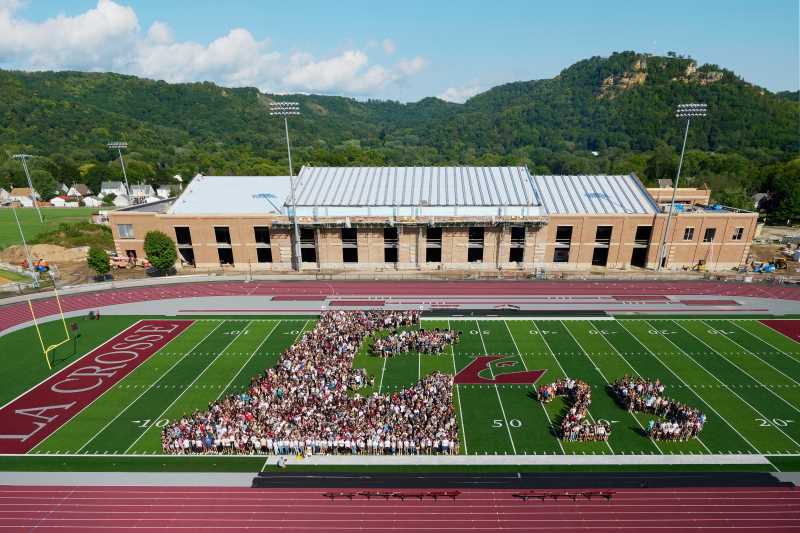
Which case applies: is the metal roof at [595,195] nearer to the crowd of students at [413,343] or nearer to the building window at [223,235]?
the crowd of students at [413,343]

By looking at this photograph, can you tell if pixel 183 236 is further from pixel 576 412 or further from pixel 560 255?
pixel 576 412

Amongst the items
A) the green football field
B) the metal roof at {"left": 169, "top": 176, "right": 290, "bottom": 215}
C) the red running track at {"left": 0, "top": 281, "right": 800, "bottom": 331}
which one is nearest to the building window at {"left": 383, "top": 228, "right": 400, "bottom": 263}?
the red running track at {"left": 0, "top": 281, "right": 800, "bottom": 331}

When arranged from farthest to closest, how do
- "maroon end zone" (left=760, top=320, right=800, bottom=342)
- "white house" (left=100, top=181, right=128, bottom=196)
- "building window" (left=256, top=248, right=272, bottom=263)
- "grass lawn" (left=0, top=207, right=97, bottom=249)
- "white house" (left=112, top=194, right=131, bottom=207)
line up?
"white house" (left=100, top=181, right=128, bottom=196) → "white house" (left=112, top=194, right=131, bottom=207) → "grass lawn" (left=0, top=207, right=97, bottom=249) → "building window" (left=256, top=248, right=272, bottom=263) → "maroon end zone" (left=760, top=320, right=800, bottom=342)

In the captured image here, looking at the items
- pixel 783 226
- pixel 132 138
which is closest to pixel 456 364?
pixel 783 226

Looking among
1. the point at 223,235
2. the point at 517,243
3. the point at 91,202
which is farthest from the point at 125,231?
the point at 91,202

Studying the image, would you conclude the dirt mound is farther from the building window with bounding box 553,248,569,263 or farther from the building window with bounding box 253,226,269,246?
the building window with bounding box 553,248,569,263

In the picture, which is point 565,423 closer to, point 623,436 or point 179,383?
point 623,436
